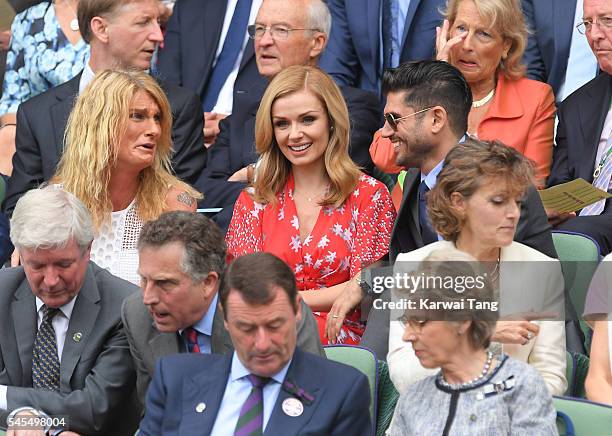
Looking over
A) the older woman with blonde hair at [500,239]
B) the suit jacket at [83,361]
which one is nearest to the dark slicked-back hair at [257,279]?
the older woman with blonde hair at [500,239]

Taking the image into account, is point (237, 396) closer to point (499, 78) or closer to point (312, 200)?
point (312, 200)

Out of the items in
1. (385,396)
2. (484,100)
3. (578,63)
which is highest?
(578,63)

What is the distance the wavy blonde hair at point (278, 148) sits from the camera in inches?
216

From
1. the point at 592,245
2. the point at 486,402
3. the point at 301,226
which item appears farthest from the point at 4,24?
the point at 486,402

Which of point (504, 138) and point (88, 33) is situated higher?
point (88, 33)

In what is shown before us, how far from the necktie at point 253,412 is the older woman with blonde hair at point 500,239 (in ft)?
1.83

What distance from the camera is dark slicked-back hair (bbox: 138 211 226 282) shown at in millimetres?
4383

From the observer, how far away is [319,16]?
650 centimetres

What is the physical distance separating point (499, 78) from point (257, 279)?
8.80 feet

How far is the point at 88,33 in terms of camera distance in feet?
22.0

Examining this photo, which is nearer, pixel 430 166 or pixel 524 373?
pixel 524 373

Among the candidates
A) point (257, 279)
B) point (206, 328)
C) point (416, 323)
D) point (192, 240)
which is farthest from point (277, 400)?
point (192, 240)

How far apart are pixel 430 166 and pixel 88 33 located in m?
2.19

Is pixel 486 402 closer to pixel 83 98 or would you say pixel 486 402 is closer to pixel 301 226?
pixel 301 226
